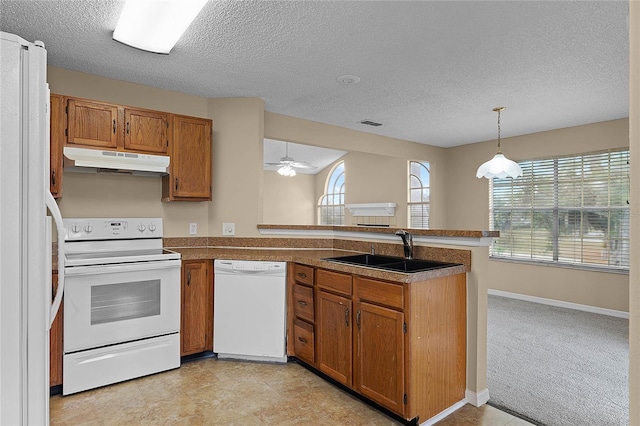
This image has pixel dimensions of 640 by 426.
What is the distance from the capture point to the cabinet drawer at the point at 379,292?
2.14 meters

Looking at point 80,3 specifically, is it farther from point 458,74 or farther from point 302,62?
point 458,74

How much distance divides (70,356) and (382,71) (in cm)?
318

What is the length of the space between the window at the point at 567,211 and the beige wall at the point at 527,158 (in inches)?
5.6

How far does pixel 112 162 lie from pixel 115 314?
1.20 metres

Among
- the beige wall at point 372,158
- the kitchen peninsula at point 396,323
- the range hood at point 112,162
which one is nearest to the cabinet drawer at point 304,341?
the kitchen peninsula at point 396,323

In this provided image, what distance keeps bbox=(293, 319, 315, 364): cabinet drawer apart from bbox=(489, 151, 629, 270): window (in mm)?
4091

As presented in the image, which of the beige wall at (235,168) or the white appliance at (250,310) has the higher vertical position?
the beige wall at (235,168)

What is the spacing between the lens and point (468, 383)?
246 centimetres

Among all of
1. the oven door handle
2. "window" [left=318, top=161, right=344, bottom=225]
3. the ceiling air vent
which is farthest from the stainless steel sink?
"window" [left=318, top=161, right=344, bottom=225]

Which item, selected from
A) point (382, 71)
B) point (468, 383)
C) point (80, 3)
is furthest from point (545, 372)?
point (80, 3)

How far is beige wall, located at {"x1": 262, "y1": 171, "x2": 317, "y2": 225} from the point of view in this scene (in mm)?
9648

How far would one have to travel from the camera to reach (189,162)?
3.45 m

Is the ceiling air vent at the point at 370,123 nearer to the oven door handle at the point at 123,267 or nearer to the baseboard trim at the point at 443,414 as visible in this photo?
the oven door handle at the point at 123,267

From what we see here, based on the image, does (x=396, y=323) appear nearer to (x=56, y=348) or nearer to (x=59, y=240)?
(x=59, y=240)
